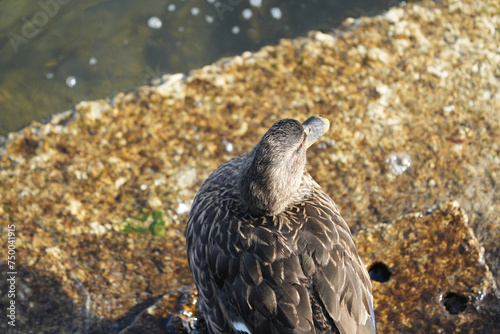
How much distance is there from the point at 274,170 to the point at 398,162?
138 centimetres

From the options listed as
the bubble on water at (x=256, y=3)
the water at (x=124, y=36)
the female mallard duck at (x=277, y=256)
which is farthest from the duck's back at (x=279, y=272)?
the bubble on water at (x=256, y=3)

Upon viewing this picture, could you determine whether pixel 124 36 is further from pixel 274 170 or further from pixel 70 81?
pixel 274 170

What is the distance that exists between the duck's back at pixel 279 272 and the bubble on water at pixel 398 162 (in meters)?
0.90

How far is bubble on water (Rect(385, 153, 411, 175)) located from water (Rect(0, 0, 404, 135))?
2.65 m

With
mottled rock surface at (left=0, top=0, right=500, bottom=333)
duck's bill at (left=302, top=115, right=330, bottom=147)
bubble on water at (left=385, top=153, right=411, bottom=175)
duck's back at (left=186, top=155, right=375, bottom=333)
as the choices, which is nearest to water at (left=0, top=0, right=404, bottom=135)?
mottled rock surface at (left=0, top=0, right=500, bottom=333)

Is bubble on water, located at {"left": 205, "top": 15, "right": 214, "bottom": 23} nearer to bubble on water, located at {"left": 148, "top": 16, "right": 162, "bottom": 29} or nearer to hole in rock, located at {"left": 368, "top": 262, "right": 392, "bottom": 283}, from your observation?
bubble on water, located at {"left": 148, "top": 16, "right": 162, "bottom": 29}

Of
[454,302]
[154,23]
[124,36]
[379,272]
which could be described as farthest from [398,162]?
[124,36]

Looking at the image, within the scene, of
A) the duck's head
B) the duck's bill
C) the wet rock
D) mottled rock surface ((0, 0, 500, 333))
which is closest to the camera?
the duck's head

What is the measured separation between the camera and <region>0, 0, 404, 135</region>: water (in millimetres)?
5730

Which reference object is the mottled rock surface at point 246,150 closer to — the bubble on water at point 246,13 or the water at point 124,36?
the water at point 124,36

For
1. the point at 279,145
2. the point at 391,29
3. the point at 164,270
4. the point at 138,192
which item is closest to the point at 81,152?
the point at 138,192

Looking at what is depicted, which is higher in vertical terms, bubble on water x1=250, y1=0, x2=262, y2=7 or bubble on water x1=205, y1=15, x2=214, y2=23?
bubble on water x1=250, y1=0, x2=262, y2=7

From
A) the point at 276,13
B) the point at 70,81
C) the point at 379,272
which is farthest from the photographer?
the point at 276,13

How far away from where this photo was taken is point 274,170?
2.74 metres
